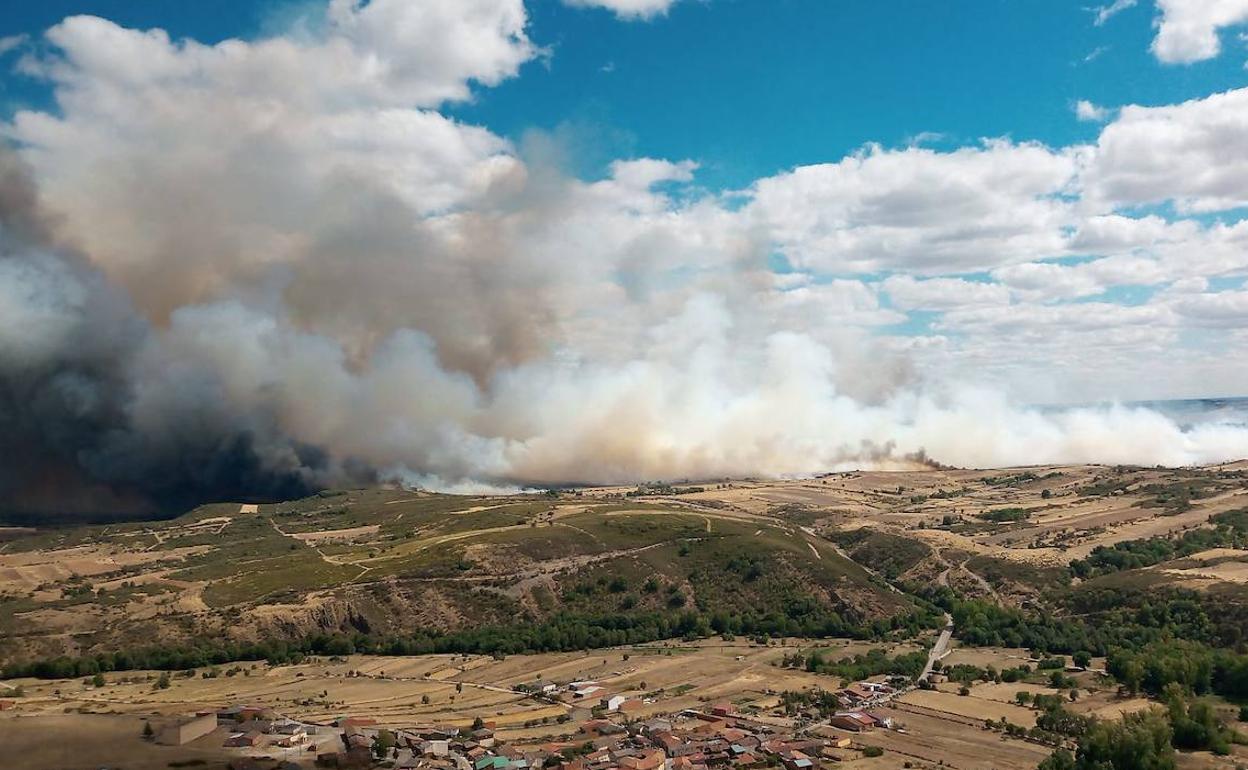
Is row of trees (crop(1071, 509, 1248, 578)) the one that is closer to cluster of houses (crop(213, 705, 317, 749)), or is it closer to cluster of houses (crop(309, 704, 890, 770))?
cluster of houses (crop(309, 704, 890, 770))

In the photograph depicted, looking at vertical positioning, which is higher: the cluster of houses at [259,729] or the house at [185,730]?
the house at [185,730]

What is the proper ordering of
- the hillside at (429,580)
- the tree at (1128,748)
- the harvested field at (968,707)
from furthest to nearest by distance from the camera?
the hillside at (429,580), the harvested field at (968,707), the tree at (1128,748)

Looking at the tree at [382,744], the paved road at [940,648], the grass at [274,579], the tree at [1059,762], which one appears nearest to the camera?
the tree at [1059,762]

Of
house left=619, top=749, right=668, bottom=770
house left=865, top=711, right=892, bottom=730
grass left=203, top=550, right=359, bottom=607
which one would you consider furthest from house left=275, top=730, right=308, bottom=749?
grass left=203, top=550, right=359, bottom=607

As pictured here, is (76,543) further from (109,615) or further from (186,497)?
(109,615)

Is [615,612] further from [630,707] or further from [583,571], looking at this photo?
[630,707]

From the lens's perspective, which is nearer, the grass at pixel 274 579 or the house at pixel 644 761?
the house at pixel 644 761

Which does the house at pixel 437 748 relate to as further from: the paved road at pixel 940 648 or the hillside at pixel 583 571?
the paved road at pixel 940 648

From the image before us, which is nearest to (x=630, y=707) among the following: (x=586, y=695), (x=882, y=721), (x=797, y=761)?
(x=586, y=695)

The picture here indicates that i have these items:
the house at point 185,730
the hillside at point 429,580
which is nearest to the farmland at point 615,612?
the hillside at point 429,580
